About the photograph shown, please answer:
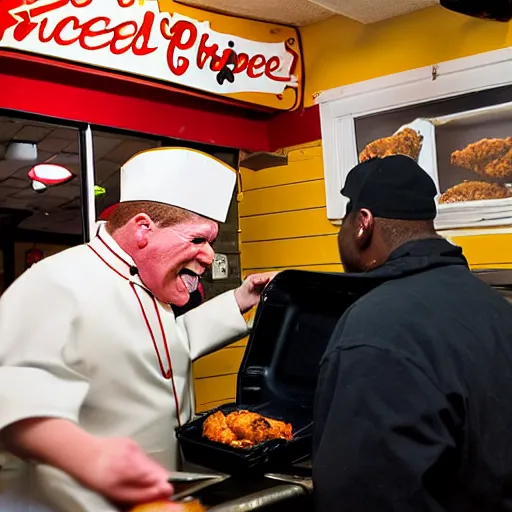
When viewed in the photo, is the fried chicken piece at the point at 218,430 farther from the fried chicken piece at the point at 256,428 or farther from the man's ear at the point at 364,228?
the man's ear at the point at 364,228

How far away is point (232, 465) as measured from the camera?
116 cm

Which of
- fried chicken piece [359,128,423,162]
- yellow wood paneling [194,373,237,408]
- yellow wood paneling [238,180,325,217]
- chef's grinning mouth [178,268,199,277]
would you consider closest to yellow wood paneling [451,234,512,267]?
fried chicken piece [359,128,423,162]

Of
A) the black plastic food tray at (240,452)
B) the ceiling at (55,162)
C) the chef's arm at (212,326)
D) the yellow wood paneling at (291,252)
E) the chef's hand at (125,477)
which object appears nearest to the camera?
the chef's hand at (125,477)

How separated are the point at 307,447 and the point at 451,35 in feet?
5.29

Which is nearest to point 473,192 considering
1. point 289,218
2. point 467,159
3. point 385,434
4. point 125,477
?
point 467,159

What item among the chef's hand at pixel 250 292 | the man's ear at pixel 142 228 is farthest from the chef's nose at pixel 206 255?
the chef's hand at pixel 250 292

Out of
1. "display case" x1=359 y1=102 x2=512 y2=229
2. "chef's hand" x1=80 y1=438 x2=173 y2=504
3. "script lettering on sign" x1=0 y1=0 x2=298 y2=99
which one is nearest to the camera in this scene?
"chef's hand" x1=80 y1=438 x2=173 y2=504

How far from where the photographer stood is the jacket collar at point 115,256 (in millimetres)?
1195

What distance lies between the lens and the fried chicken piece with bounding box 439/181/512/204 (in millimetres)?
2185

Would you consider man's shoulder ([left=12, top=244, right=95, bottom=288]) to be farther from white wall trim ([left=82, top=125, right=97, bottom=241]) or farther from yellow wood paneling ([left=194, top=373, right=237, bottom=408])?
yellow wood paneling ([left=194, top=373, right=237, bottom=408])

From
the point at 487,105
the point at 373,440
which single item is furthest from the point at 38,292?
the point at 487,105

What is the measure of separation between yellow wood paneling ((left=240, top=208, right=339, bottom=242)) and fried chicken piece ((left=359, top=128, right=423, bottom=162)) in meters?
0.29

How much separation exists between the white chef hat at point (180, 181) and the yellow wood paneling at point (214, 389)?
1.41m

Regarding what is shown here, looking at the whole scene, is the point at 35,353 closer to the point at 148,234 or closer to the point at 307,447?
the point at 148,234
